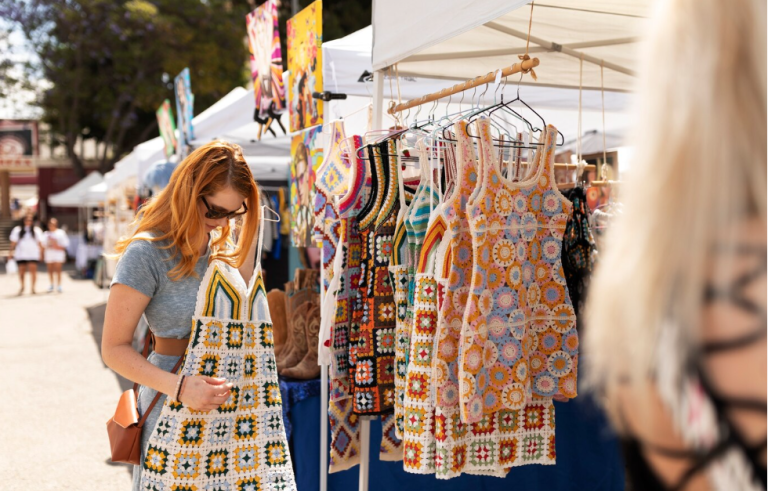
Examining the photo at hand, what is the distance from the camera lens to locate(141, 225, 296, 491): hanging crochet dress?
82.0 inches

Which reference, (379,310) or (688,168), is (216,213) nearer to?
(379,310)

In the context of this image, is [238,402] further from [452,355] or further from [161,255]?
[452,355]

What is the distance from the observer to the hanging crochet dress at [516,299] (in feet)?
7.67

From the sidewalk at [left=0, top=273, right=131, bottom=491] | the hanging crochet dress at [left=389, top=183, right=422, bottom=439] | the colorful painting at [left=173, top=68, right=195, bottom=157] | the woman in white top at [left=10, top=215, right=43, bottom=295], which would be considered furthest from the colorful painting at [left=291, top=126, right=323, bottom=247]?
the woman in white top at [left=10, top=215, right=43, bottom=295]

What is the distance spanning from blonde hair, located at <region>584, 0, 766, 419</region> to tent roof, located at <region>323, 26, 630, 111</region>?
2.97m

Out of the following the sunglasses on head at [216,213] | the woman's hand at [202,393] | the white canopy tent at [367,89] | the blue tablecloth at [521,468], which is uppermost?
the white canopy tent at [367,89]

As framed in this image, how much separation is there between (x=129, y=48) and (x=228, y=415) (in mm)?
23899

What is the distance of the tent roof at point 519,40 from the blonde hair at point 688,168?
5.98 ft

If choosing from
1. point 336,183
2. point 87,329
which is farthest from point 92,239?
point 336,183

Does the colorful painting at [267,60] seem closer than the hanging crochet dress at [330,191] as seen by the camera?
No

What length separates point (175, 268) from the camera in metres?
2.17

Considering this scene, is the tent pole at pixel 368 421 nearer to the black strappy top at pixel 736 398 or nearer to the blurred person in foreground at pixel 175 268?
the blurred person in foreground at pixel 175 268

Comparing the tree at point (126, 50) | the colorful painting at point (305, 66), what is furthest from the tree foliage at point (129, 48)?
the colorful painting at point (305, 66)

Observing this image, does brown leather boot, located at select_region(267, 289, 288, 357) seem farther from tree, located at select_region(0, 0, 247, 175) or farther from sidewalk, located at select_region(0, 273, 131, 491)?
tree, located at select_region(0, 0, 247, 175)
